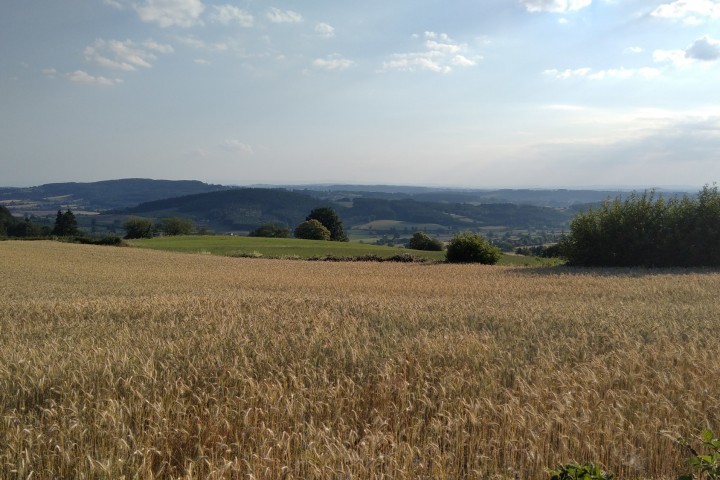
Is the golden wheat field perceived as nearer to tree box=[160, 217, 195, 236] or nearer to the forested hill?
tree box=[160, 217, 195, 236]

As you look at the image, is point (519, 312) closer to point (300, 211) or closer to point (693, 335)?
point (693, 335)

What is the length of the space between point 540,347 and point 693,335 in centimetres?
316

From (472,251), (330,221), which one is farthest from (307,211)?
(472,251)

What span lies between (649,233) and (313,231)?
64.5 metres

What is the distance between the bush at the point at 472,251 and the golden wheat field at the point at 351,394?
3197 cm

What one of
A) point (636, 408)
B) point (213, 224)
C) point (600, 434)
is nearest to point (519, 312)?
point (636, 408)

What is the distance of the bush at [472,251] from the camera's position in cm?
4231

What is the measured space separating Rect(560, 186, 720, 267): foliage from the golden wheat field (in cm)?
2373

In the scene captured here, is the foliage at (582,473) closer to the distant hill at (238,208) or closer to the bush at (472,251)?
the bush at (472,251)

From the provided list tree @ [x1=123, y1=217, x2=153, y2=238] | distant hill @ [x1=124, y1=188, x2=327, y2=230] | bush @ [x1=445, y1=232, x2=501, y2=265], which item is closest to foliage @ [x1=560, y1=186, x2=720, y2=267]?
bush @ [x1=445, y1=232, x2=501, y2=265]

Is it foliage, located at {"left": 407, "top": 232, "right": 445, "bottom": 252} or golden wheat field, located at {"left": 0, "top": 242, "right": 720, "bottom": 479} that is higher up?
golden wheat field, located at {"left": 0, "top": 242, "right": 720, "bottom": 479}

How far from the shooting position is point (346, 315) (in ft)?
34.8

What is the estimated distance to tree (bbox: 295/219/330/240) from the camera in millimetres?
89812

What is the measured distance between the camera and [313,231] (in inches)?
3546
